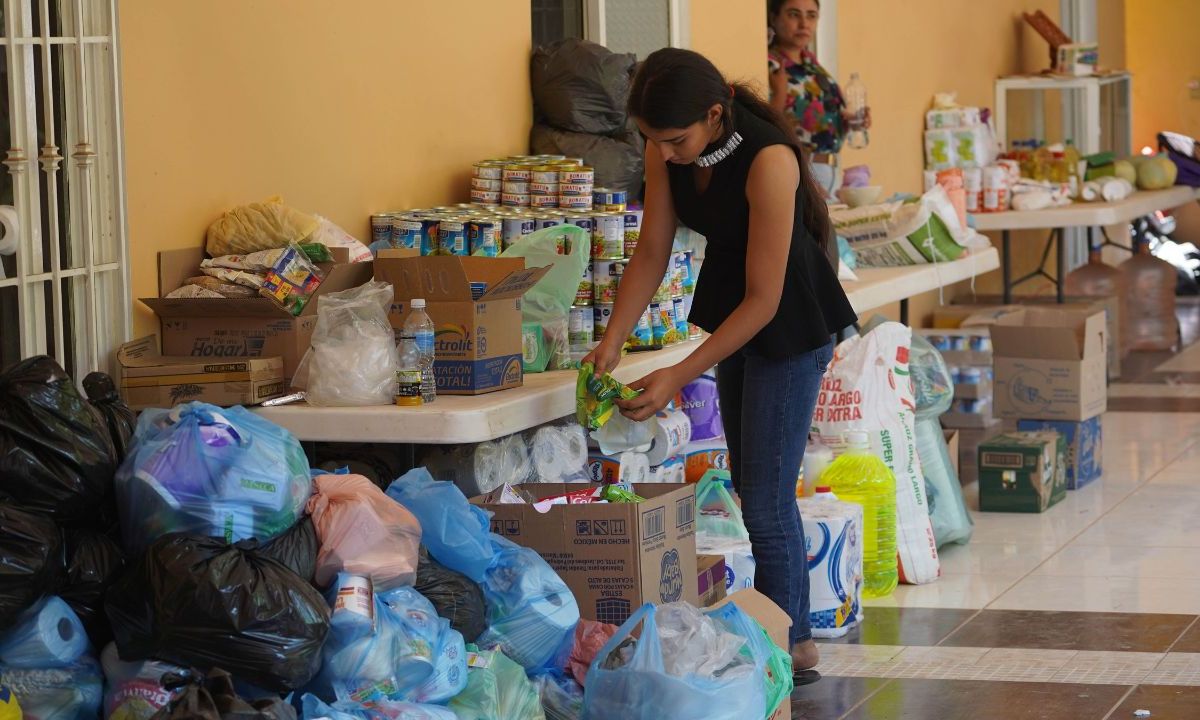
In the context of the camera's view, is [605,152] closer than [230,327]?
No

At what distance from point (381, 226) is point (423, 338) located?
3.09 feet

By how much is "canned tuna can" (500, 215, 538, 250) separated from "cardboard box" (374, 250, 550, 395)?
618 mm

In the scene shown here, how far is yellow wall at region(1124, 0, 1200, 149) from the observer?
727 inches

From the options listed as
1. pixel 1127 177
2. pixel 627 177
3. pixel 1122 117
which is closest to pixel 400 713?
pixel 627 177

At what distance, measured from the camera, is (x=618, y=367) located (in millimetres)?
4406

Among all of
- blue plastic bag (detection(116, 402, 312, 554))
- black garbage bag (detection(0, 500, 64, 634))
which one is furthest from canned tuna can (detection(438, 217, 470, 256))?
black garbage bag (detection(0, 500, 64, 634))

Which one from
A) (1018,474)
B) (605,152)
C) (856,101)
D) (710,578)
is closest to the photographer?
(710,578)

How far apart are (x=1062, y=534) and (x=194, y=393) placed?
3343mm

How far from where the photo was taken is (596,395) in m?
3.94

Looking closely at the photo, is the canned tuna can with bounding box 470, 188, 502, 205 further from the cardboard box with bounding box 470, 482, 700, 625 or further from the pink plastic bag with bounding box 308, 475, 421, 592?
the pink plastic bag with bounding box 308, 475, 421, 592

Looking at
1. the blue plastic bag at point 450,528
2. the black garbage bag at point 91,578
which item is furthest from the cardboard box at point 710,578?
the black garbage bag at point 91,578

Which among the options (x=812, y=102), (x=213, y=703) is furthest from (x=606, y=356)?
(x=812, y=102)

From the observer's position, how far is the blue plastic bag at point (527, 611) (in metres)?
3.60

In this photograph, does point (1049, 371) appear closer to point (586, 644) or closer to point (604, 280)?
point (604, 280)
